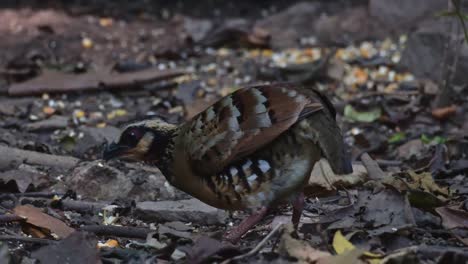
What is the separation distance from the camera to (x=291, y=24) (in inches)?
416

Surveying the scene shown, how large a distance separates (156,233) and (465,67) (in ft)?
14.2

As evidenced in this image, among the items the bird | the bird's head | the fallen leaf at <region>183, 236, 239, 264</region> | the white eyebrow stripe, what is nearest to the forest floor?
the fallen leaf at <region>183, 236, 239, 264</region>

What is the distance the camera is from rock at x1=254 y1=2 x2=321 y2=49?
10.2 meters

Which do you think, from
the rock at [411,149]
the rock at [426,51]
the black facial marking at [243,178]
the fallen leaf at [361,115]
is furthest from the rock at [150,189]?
the rock at [426,51]

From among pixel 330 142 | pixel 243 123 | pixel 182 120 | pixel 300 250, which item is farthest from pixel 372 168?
pixel 300 250

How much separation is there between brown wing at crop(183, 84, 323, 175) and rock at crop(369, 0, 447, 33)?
5566 millimetres

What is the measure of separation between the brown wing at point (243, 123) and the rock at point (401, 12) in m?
5.57

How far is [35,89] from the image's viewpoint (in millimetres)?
8398

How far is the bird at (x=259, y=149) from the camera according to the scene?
4.60m

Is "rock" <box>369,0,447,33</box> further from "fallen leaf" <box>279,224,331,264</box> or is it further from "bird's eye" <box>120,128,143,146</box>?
"fallen leaf" <box>279,224,331,264</box>

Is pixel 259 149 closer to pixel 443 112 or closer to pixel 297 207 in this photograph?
pixel 297 207

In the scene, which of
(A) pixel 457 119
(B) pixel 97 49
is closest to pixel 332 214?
(A) pixel 457 119

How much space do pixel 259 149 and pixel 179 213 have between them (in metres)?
0.94

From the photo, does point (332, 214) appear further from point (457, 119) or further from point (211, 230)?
point (457, 119)
